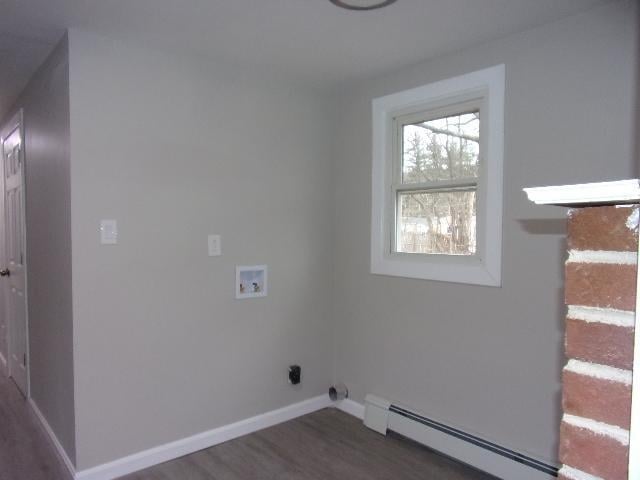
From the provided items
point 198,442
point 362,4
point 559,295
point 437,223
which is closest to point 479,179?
point 437,223

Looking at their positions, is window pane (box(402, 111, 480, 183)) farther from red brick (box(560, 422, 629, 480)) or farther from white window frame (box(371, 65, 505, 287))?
red brick (box(560, 422, 629, 480))

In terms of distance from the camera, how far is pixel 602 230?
815 mm

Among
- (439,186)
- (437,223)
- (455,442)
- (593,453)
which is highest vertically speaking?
(439,186)

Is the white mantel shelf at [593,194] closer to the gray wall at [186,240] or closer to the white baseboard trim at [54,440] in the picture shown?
the gray wall at [186,240]

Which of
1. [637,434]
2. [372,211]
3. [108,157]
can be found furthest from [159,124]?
[637,434]

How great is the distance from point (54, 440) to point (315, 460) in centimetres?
150

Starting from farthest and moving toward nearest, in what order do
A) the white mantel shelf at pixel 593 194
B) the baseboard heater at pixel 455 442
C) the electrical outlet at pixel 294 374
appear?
1. the electrical outlet at pixel 294 374
2. the baseboard heater at pixel 455 442
3. the white mantel shelf at pixel 593 194

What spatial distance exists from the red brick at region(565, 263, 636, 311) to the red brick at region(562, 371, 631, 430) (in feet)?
0.46

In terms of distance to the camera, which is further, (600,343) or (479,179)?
(479,179)

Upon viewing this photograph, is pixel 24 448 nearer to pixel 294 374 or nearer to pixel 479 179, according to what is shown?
pixel 294 374

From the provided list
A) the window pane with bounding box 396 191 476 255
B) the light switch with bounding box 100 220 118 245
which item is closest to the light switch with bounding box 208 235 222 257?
the light switch with bounding box 100 220 118 245

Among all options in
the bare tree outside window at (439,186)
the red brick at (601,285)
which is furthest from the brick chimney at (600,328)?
the bare tree outside window at (439,186)

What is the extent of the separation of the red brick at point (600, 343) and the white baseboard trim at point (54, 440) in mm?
2410

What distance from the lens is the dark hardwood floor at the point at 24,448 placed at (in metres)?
2.33
